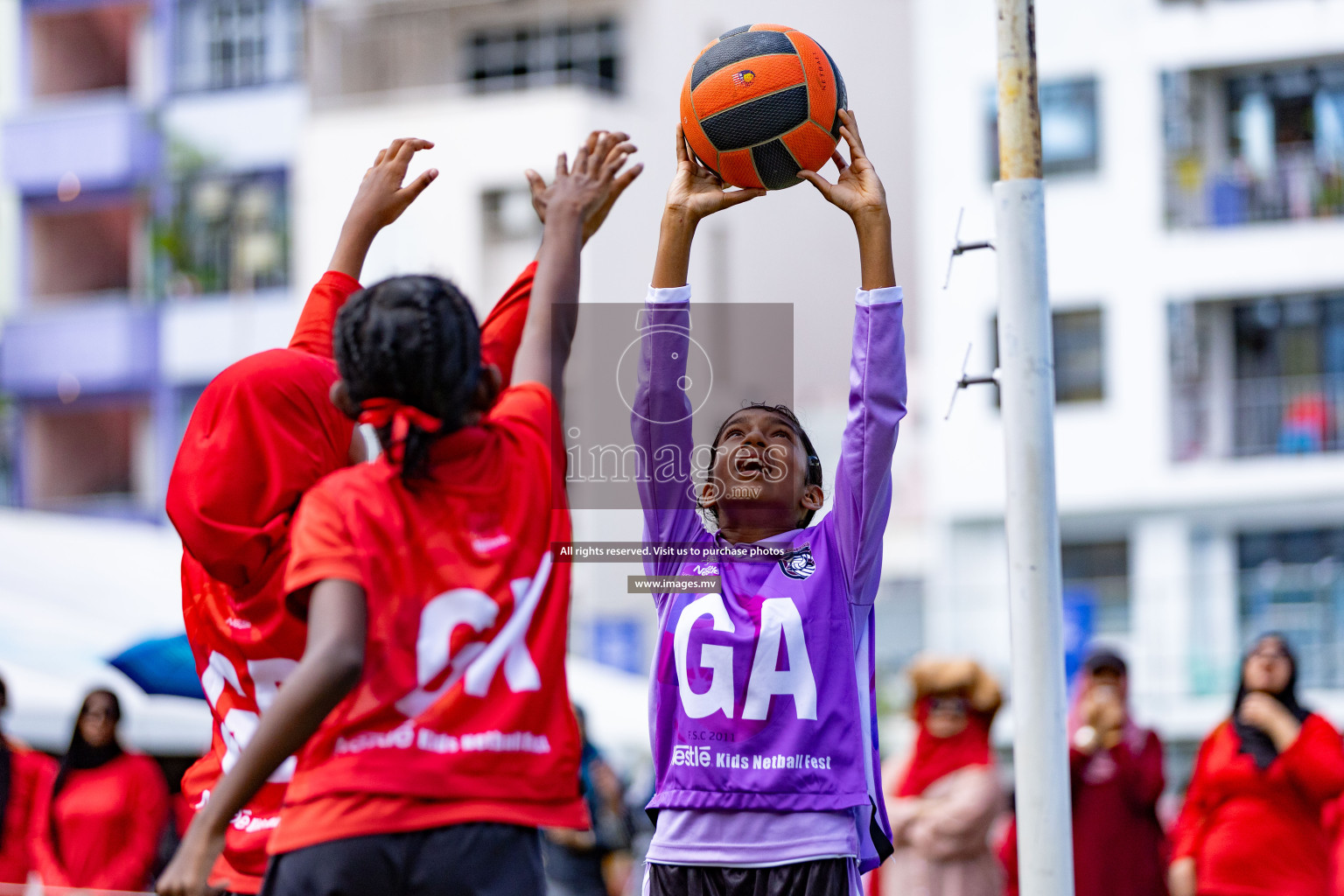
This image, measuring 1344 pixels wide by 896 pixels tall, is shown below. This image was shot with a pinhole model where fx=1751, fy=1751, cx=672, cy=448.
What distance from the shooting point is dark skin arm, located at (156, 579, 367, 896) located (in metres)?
2.53

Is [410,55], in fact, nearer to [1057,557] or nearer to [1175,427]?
[1175,427]

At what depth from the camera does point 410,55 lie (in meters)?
25.9

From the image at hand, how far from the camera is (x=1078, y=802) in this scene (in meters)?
7.00

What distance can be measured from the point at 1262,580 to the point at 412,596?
66.4ft

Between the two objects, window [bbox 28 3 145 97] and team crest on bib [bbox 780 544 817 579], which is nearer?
team crest on bib [bbox 780 544 817 579]

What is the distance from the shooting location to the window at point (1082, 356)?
2255cm

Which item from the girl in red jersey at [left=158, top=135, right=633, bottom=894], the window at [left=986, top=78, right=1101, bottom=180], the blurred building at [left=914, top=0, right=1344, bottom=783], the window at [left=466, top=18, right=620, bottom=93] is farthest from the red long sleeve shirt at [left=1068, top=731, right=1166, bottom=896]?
the window at [left=466, top=18, right=620, bottom=93]

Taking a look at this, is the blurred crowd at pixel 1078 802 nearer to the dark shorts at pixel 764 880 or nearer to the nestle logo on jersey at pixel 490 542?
the dark shorts at pixel 764 880

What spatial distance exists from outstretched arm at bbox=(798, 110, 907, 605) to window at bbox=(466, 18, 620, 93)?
21.8m

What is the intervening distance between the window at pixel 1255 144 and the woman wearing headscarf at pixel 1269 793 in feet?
54.8

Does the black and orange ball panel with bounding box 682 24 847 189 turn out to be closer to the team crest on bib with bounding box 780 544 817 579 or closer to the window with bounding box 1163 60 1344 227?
the team crest on bib with bounding box 780 544 817 579

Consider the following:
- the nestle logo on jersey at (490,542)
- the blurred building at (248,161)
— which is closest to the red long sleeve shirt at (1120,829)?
the nestle logo on jersey at (490,542)

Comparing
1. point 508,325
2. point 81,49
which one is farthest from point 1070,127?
point 508,325

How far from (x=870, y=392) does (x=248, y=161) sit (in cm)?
2306
